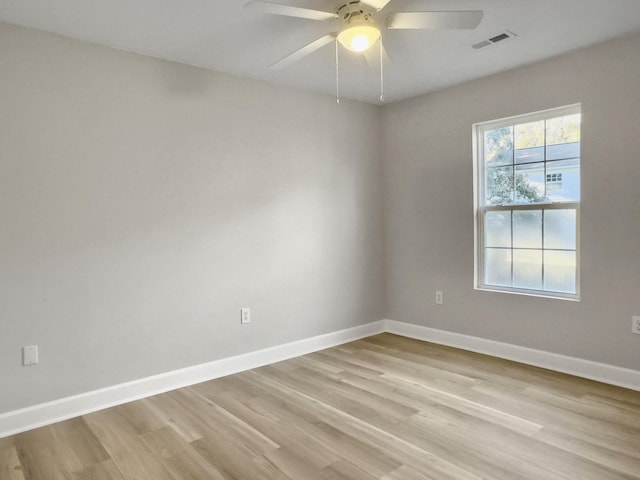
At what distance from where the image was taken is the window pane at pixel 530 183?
3.50 m

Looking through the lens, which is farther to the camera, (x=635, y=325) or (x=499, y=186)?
(x=499, y=186)

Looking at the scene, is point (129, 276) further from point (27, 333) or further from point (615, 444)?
point (615, 444)

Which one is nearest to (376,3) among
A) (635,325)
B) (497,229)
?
(497,229)

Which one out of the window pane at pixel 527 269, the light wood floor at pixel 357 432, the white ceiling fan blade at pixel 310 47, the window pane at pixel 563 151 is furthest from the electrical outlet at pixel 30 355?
the window pane at pixel 563 151

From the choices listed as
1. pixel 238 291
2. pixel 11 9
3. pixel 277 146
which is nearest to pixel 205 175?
pixel 277 146

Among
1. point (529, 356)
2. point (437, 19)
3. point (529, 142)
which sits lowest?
point (529, 356)

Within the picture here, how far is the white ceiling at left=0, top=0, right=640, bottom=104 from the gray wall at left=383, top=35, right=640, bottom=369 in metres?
0.25

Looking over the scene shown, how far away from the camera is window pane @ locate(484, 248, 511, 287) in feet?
12.3

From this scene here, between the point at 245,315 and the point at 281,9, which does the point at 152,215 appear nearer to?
the point at 245,315

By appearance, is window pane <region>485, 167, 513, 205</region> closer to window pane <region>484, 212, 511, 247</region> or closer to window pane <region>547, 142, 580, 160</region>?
window pane <region>484, 212, 511, 247</region>

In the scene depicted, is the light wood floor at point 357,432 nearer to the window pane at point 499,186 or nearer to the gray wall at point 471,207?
the gray wall at point 471,207

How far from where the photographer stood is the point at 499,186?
3781 mm

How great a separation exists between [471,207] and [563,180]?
0.77 metres

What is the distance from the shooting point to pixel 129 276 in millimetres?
2984
